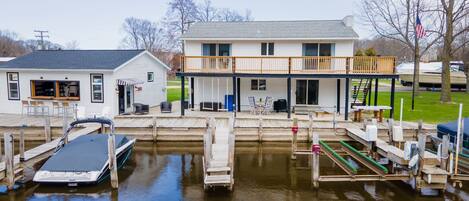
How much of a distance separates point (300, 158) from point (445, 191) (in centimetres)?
512

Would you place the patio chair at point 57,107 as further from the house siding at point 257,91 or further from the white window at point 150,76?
the house siding at point 257,91

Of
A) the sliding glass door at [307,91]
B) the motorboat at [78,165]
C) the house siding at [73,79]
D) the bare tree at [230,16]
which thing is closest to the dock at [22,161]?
the motorboat at [78,165]

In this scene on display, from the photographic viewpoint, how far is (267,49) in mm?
20938

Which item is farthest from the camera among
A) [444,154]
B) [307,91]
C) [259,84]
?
[259,84]

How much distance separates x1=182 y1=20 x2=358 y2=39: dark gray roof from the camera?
2034 centimetres

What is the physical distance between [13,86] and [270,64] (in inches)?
589

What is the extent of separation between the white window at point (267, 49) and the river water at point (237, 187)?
8.91 metres

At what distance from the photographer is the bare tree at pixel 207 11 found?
53100mm

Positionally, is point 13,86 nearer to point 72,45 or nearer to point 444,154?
point 444,154

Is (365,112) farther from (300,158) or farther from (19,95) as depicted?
(19,95)

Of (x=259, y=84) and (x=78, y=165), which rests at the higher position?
(x=259, y=84)

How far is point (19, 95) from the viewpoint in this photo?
789 inches

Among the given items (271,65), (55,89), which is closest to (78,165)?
(55,89)

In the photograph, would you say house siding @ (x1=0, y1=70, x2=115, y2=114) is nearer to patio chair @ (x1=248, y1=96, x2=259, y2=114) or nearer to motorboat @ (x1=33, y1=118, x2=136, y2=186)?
motorboat @ (x1=33, y1=118, x2=136, y2=186)
